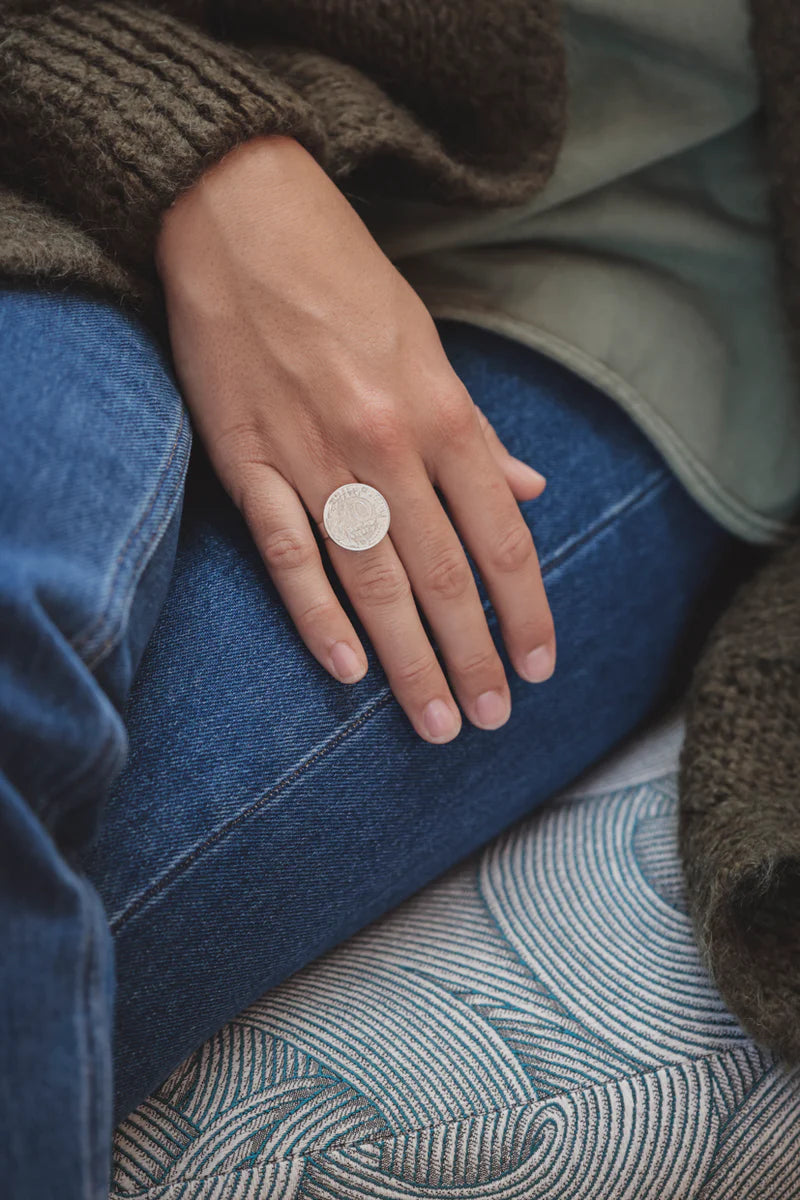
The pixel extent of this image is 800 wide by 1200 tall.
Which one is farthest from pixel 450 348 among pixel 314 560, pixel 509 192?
pixel 314 560

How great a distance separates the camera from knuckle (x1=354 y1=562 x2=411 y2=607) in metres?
0.57

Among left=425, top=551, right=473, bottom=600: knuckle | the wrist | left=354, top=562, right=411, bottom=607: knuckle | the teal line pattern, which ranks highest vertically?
the wrist

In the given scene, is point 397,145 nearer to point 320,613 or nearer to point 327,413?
point 327,413

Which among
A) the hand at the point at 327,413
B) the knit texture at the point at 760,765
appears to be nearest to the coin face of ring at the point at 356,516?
the hand at the point at 327,413

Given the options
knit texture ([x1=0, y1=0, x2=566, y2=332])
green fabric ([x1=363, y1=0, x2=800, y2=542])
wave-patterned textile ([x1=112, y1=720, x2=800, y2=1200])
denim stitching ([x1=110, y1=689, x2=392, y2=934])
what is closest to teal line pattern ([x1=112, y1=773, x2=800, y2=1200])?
wave-patterned textile ([x1=112, y1=720, x2=800, y2=1200])

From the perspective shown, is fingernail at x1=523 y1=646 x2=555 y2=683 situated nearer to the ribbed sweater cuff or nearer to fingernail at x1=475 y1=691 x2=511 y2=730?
fingernail at x1=475 y1=691 x2=511 y2=730

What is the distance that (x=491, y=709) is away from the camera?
1.97 ft

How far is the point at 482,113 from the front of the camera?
654 millimetres

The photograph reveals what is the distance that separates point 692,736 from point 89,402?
1.42ft

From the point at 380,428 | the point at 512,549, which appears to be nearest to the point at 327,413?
the point at 380,428

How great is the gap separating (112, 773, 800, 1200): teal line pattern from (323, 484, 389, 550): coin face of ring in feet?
0.89

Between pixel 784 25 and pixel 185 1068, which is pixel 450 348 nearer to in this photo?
pixel 784 25

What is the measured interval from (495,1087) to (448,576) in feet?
0.95

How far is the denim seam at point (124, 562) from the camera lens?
42 centimetres
